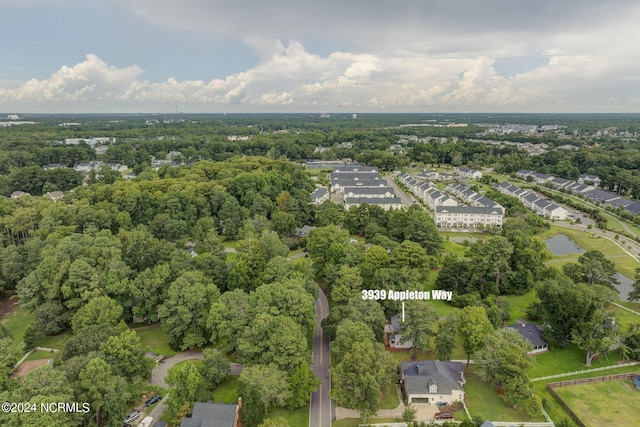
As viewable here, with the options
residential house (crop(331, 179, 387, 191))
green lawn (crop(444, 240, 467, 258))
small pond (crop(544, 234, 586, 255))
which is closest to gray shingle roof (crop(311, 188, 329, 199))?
residential house (crop(331, 179, 387, 191))

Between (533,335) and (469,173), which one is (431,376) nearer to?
(533,335)

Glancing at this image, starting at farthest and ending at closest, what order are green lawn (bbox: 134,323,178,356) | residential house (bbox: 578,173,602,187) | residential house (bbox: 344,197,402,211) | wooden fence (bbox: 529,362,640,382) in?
residential house (bbox: 578,173,602,187) < residential house (bbox: 344,197,402,211) < green lawn (bbox: 134,323,178,356) < wooden fence (bbox: 529,362,640,382)

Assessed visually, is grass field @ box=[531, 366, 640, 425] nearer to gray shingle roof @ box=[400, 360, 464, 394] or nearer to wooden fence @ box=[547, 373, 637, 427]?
wooden fence @ box=[547, 373, 637, 427]

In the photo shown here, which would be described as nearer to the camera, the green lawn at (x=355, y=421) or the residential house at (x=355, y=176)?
the green lawn at (x=355, y=421)

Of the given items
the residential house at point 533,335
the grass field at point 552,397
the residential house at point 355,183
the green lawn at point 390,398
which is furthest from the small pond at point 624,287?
the residential house at point 355,183

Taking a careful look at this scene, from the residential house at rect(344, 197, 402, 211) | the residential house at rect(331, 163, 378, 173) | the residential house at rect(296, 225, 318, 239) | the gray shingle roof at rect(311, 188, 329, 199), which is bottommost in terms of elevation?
the residential house at rect(296, 225, 318, 239)

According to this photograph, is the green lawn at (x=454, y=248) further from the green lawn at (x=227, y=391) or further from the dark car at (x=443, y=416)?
the green lawn at (x=227, y=391)
